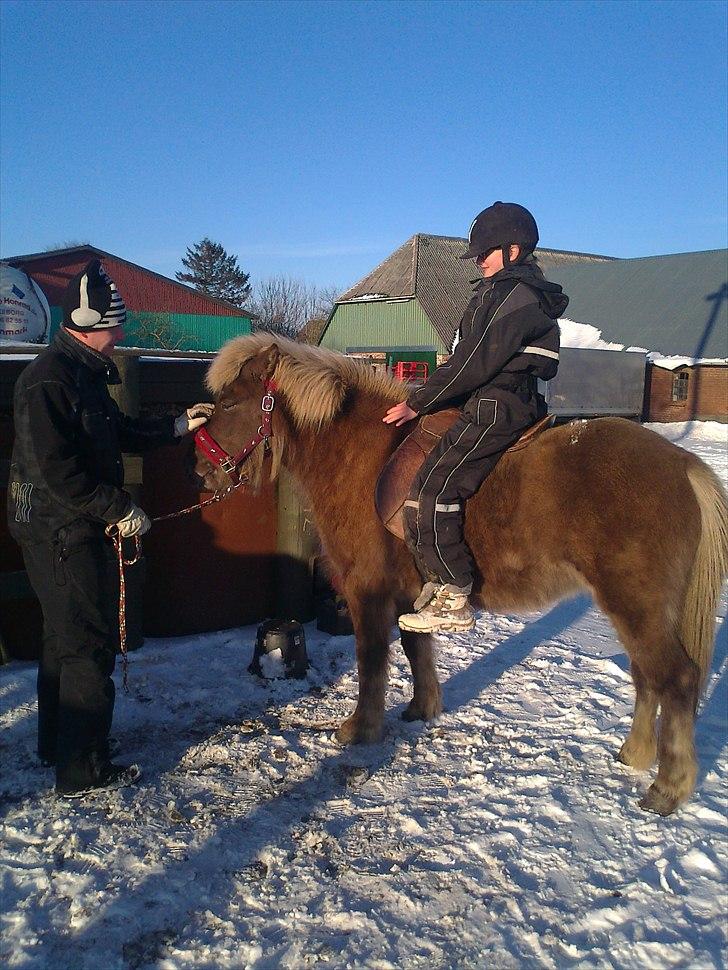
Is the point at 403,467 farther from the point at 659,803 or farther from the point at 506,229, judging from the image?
the point at 659,803

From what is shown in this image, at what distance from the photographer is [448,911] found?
2.83m

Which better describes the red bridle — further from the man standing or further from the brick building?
the brick building

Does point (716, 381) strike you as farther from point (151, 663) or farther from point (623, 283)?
point (151, 663)

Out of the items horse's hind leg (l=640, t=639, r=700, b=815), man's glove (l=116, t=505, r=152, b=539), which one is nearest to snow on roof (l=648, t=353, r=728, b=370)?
horse's hind leg (l=640, t=639, r=700, b=815)

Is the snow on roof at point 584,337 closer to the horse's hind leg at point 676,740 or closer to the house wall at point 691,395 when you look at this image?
the house wall at point 691,395

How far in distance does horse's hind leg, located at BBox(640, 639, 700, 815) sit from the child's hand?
1.85 meters

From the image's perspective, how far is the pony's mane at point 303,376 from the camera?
4059 mm

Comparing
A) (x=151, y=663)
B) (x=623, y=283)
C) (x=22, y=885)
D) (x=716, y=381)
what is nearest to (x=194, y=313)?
(x=623, y=283)

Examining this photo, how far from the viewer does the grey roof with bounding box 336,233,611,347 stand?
38.8m

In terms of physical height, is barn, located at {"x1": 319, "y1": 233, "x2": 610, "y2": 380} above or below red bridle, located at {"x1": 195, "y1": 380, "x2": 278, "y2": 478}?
above

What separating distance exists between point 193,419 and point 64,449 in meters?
0.97

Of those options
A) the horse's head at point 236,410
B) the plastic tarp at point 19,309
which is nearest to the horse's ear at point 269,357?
the horse's head at point 236,410

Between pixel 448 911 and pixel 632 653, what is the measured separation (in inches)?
61.6

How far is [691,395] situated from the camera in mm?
28812
